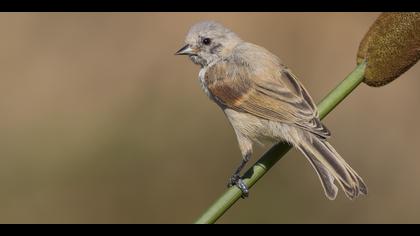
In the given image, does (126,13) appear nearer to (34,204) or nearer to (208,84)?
(34,204)

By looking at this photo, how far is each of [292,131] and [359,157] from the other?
3.13 m

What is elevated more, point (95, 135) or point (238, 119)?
point (95, 135)

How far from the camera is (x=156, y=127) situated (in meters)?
7.29

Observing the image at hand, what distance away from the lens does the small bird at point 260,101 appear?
4.22 metres

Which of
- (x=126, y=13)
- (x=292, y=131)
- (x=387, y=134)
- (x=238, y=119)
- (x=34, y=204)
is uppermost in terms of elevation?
(x=126, y=13)

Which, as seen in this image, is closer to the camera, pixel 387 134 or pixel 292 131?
pixel 292 131

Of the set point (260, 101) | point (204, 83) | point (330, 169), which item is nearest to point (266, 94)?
point (260, 101)

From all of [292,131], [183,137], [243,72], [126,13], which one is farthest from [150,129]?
[292,131]

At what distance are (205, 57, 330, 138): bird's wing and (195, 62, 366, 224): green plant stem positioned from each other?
0.85m

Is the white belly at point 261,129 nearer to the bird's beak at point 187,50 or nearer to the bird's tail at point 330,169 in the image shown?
the bird's tail at point 330,169

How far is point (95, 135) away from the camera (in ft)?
24.1

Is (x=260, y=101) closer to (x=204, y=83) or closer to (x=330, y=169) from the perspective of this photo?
(x=204, y=83)

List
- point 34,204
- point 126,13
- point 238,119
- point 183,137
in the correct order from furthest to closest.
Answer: point 126,13 → point 183,137 → point 34,204 → point 238,119

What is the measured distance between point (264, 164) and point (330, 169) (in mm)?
860
